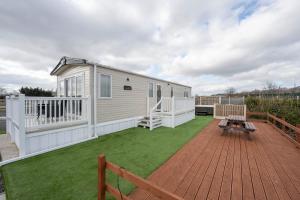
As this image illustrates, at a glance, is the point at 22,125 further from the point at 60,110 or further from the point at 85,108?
the point at 85,108

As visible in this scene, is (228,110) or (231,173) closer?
(231,173)

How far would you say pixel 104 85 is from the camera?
621 cm

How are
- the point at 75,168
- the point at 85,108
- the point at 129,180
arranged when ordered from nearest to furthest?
the point at 129,180 → the point at 75,168 → the point at 85,108

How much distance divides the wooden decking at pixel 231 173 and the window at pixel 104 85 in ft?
13.6

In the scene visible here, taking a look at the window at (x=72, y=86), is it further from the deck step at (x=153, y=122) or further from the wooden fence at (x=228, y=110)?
the wooden fence at (x=228, y=110)

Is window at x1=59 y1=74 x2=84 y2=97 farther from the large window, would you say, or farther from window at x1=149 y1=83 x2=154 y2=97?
window at x1=149 y1=83 x2=154 y2=97

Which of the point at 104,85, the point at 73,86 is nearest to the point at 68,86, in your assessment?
the point at 73,86

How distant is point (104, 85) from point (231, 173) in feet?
18.5

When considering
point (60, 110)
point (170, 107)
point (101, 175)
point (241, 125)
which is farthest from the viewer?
point (170, 107)

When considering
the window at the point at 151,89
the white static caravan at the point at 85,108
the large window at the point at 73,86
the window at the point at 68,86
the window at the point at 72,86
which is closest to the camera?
the white static caravan at the point at 85,108

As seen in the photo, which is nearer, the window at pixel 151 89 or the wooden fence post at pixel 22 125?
the wooden fence post at pixel 22 125

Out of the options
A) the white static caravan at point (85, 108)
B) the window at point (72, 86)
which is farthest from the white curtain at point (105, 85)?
the window at point (72, 86)

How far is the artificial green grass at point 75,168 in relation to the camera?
7.45 ft

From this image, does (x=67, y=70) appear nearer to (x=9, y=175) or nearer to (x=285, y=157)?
(x=9, y=175)
